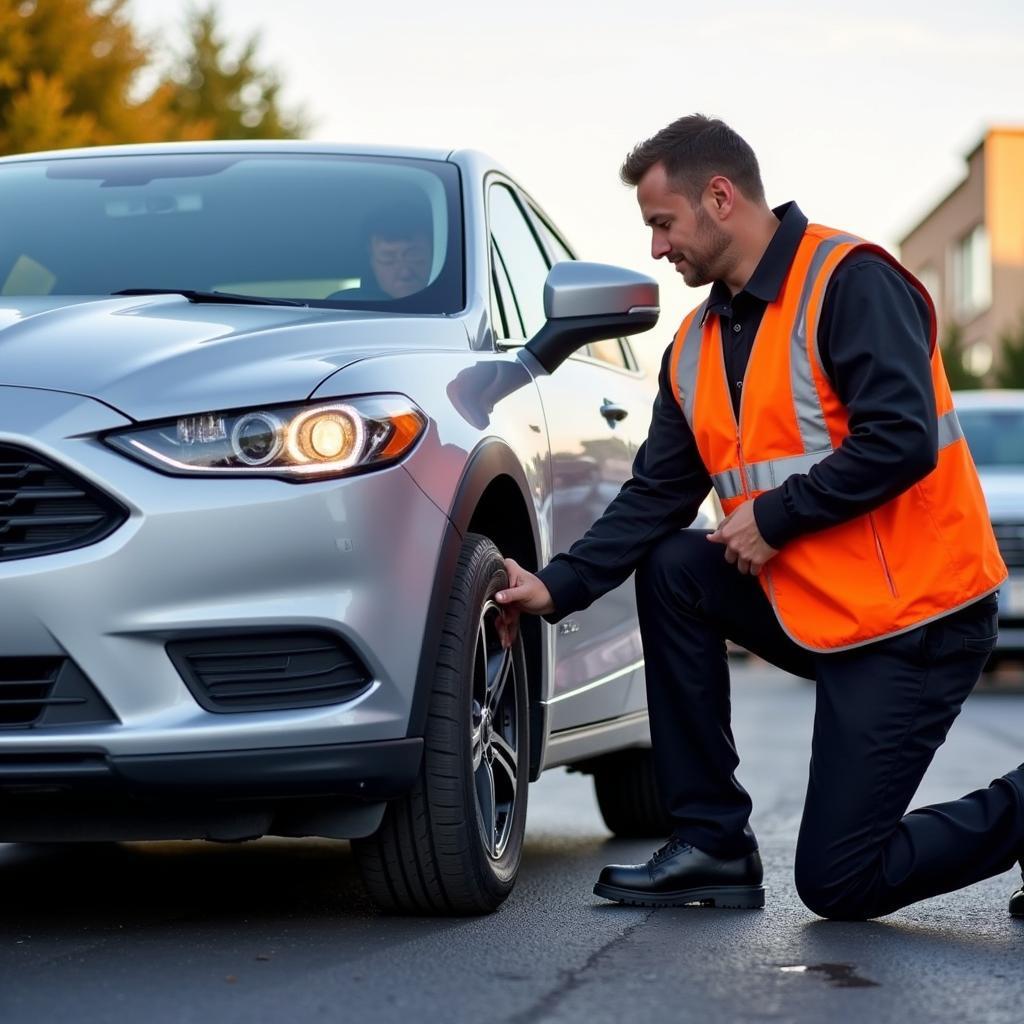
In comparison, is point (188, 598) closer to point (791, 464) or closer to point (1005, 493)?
point (791, 464)

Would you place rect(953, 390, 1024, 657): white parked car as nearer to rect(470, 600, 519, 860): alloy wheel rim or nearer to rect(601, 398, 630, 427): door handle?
rect(601, 398, 630, 427): door handle

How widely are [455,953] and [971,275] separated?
45.8 m

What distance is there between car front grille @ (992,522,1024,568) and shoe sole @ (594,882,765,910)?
980 cm

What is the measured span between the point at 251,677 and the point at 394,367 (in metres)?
0.66

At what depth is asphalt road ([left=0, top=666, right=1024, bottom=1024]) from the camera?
3104 mm

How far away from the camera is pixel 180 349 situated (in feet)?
12.1

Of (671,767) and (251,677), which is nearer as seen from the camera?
(251,677)

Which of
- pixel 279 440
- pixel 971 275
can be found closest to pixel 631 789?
pixel 279 440

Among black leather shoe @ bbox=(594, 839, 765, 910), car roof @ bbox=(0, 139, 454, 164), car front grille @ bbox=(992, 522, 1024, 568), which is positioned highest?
car roof @ bbox=(0, 139, 454, 164)

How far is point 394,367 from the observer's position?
383 centimetres

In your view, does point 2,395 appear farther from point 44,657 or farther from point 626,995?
point 626,995

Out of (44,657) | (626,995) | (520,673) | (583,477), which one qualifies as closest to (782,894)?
(520,673)

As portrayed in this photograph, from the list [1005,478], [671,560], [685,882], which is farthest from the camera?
[1005,478]

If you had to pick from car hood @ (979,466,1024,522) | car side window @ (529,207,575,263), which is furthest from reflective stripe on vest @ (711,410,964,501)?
car hood @ (979,466,1024,522)
